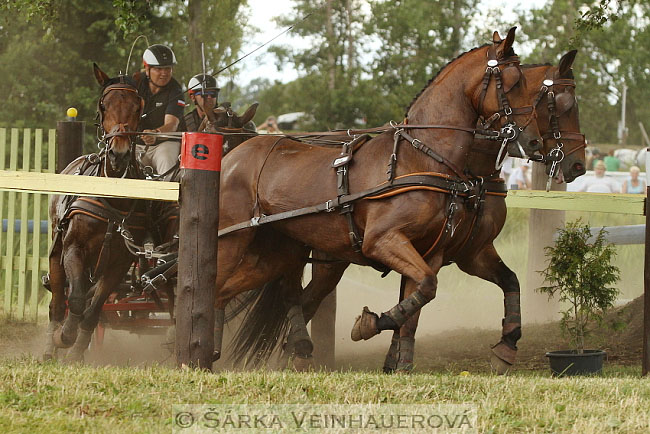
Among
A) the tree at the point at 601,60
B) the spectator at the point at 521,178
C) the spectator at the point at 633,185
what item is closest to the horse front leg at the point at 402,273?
the spectator at the point at 633,185

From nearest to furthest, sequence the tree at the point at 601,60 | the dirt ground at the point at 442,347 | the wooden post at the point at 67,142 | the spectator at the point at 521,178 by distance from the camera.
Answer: the dirt ground at the point at 442,347, the wooden post at the point at 67,142, the spectator at the point at 521,178, the tree at the point at 601,60

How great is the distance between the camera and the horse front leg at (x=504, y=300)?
7.73m

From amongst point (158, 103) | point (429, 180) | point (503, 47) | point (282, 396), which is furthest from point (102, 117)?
point (282, 396)

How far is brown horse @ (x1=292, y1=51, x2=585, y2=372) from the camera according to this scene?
23.1ft

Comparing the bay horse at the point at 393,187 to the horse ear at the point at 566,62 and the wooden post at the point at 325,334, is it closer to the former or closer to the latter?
the horse ear at the point at 566,62

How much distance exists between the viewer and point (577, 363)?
26.5 ft

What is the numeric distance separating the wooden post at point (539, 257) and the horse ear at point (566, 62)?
427 centimetres

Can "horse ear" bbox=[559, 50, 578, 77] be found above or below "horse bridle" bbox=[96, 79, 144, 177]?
above

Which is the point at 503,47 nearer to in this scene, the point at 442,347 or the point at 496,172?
the point at 496,172

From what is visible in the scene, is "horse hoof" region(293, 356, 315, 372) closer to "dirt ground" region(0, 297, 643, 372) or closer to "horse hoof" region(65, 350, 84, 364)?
"dirt ground" region(0, 297, 643, 372)

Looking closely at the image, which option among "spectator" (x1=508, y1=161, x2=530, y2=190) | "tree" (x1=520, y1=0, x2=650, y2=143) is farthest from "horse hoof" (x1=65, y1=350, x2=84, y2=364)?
"tree" (x1=520, y1=0, x2=650, y2=143)

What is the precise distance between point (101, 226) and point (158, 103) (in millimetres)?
1604

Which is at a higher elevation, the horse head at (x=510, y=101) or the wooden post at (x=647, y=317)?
the horse head at (x=510, y=101)

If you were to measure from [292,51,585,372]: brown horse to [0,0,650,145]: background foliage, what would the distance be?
3.32 meters
